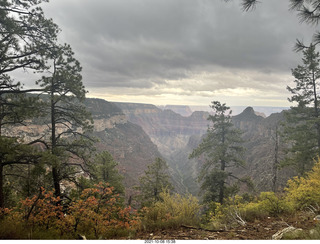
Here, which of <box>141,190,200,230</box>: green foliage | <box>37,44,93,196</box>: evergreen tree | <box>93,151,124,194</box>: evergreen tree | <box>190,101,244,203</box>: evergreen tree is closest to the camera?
<box>141,190,200,230</box>: green foliage

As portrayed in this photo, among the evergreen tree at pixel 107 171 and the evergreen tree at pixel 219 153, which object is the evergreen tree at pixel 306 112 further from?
the evergreen tree at pixel 107 171

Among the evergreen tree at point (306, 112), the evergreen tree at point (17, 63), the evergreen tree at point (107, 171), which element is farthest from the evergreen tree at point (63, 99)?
the evergreen tree at point (306, 112)

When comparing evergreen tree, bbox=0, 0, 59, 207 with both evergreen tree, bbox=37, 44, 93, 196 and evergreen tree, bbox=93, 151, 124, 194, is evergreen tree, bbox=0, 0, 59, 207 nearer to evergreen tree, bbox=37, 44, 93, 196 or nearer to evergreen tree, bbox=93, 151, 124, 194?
evergreen tree, bbox=37, 44, 93, 196

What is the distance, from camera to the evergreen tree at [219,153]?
14328 mm

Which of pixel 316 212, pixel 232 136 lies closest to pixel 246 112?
pixel 232 136

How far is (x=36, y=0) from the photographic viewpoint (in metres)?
7.12

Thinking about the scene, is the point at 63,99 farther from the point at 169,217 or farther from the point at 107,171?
the point at 107,171

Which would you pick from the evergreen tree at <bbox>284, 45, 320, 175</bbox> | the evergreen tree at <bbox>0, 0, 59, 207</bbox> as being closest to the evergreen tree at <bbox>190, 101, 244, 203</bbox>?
the evergreen tree at <bbox>284, 45, 320, 175</bbox>

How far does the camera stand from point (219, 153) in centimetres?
1465

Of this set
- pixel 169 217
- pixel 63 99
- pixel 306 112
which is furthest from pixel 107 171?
pixel 306 112

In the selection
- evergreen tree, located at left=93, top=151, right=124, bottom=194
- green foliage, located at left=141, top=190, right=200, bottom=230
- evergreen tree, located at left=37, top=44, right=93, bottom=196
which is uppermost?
evergreen tree, located at left=37, top=44, right=93, bottom=196

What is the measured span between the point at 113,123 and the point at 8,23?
5218 inches

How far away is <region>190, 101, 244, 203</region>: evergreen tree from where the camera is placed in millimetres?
14328

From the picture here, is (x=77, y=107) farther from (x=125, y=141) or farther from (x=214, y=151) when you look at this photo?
(x=125, y=141)
